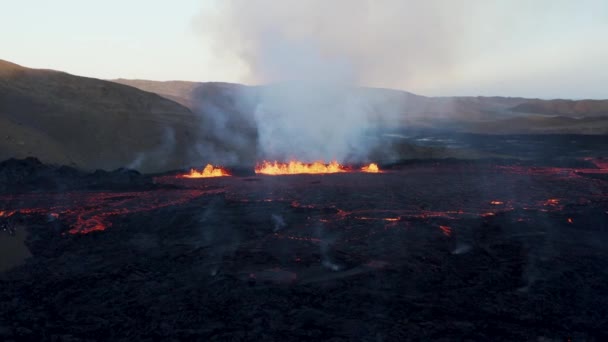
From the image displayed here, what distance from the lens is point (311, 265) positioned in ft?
37.9

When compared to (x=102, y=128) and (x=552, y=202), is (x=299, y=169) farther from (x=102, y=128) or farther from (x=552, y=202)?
(x=102, y=128)

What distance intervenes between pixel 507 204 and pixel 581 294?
373 inches

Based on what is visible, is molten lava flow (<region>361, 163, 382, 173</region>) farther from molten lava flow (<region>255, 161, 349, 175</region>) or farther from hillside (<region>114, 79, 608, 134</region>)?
hillside (<region>114, 79, 608, 134</region>)

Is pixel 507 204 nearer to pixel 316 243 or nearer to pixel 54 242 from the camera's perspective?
pixel 316 243

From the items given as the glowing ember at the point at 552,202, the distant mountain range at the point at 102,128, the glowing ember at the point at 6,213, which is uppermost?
the distant mountain range at the point at 102,128

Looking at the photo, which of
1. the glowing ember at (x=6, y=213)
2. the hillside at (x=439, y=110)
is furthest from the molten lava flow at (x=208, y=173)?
the hillside at (x=439, y=110)

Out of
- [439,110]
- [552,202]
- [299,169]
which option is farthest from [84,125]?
[439,110]

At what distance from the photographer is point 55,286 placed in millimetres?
10477

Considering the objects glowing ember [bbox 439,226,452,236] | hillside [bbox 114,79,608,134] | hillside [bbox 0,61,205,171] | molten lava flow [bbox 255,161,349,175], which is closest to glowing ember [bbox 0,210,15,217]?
molten lava flow [bbox 255,161,349,175]

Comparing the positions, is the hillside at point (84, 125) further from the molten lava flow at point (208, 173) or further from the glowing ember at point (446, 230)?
the glowing ember at point (446, 230)

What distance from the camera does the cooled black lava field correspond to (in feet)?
27.6

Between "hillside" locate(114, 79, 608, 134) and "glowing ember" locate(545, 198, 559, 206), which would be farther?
"hillside" locate(114, 79, 608, 134)

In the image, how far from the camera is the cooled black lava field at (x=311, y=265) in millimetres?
8398

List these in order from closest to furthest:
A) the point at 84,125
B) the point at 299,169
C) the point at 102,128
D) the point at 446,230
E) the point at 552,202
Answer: the point at 446,230 < the point at 552,202 < the point at 299,169 < the point at 84,125 < the point at 102,128
